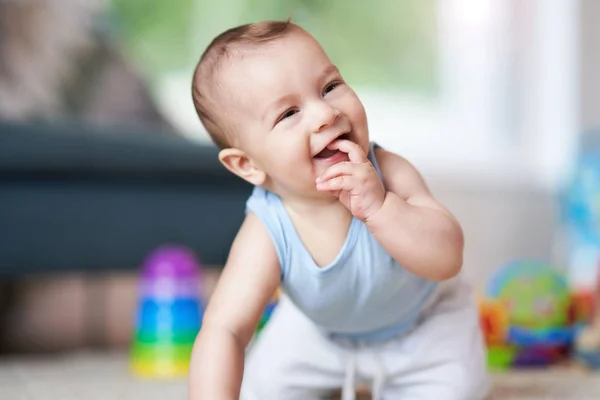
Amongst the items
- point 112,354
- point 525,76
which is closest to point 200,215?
point 112,354

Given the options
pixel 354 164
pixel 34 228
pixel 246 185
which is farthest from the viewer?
pixel 246 185

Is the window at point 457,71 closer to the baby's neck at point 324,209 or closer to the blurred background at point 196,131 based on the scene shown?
the blurred background at point 196,131

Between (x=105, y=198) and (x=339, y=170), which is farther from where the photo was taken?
(x=105, y=198)

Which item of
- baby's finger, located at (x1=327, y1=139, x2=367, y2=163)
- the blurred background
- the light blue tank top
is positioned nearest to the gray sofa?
the blurred background

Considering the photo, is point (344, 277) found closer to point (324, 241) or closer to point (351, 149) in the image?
point (324, 241)

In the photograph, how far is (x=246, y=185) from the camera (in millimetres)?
1858

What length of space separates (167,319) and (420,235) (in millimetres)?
854

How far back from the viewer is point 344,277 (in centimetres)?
80

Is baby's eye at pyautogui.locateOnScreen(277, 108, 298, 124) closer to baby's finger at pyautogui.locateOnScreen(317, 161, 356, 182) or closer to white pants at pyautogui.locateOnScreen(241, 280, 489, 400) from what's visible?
baby's finger at pyautogui.locateOnScreen(317, 161, 356, 182)

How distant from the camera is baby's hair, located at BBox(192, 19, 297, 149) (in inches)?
29.4

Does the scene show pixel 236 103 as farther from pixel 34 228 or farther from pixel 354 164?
pixel 34 228

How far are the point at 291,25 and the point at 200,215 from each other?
3.55 feet

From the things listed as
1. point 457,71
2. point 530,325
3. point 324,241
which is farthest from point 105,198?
point 457,71

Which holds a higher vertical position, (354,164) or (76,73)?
(76,73)
